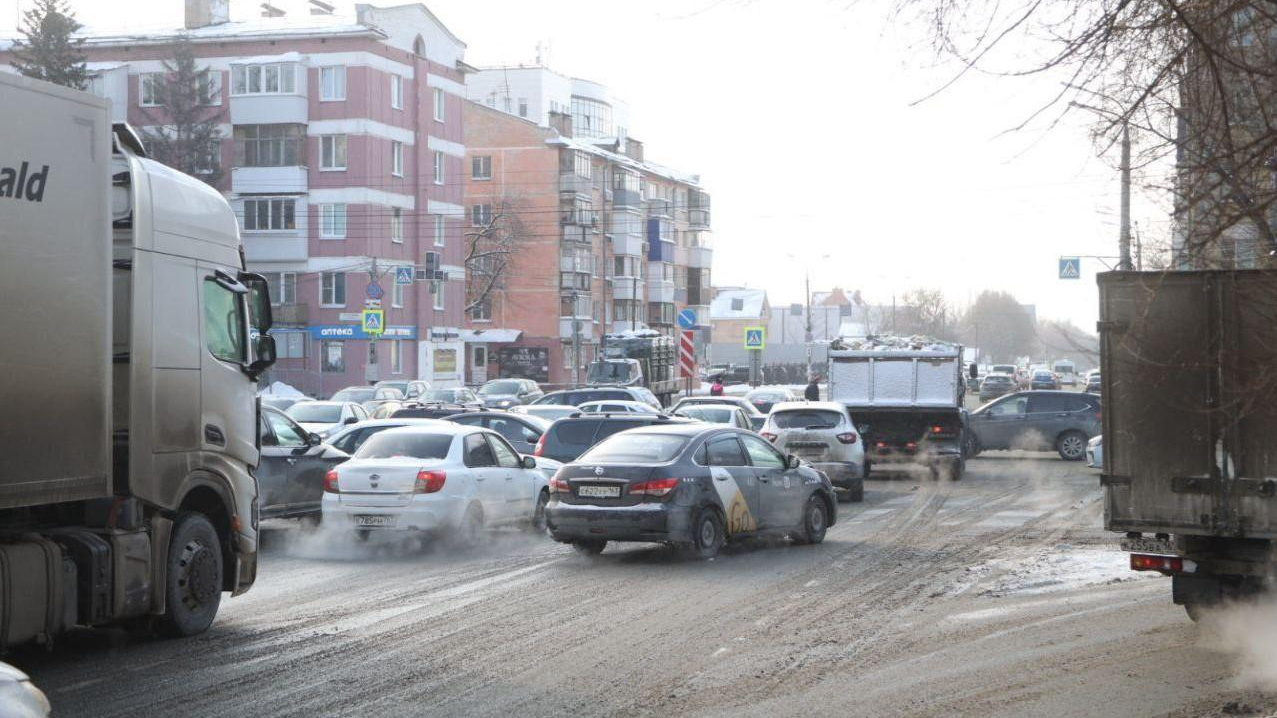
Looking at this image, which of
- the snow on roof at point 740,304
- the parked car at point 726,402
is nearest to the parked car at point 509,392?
the parked car at point 726,402

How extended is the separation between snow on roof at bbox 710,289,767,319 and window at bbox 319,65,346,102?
9981cm

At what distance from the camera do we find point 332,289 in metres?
66.2

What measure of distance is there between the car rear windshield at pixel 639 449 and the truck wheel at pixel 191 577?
18.8 feet

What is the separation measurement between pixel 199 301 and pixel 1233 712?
7534mm

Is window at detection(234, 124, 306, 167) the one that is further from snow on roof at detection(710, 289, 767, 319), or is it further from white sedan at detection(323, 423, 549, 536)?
snow on roof at detection(710, 289, 767, 319)

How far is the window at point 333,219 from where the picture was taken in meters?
65.4

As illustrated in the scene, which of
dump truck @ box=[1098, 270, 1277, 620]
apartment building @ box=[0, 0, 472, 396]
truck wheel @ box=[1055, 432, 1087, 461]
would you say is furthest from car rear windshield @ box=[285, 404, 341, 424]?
A: apartment building @ box=[0, 0, 472, 396]

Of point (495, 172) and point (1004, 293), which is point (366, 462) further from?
point (1004, 293)

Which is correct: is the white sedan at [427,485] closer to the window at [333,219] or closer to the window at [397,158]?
the window at [333,219]

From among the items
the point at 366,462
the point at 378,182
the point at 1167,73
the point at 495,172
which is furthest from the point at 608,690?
the point at 495,172

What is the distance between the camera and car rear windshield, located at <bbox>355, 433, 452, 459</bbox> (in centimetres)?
1744

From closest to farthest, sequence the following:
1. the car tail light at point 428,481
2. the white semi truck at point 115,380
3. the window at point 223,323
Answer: the white semi truck at point 115,380, the window at point 223,323, the car tail light at point 428,481

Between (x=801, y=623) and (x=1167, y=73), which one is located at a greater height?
(x=1167, y=73)

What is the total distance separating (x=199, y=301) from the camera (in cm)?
1073
